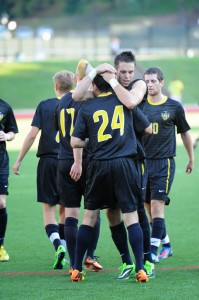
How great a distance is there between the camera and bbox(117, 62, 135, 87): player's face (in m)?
8.69

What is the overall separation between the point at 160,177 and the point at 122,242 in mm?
1541

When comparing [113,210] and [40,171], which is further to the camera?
[40,171]

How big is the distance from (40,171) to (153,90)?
5.06ft

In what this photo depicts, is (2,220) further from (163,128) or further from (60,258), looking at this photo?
(163,128)

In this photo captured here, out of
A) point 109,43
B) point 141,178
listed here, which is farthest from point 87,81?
point 109,43

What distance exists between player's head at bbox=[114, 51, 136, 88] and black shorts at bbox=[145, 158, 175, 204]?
1816mm

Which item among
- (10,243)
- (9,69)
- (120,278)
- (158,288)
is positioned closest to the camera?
(158,288)

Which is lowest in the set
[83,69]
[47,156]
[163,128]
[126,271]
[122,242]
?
[126,271]

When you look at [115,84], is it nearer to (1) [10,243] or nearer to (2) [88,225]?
(2) [88,225]

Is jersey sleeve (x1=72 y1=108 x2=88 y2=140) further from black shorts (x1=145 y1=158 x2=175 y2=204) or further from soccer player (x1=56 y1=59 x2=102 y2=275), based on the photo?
black shorts (x1=145 y1=158 x2=175 y2=204)

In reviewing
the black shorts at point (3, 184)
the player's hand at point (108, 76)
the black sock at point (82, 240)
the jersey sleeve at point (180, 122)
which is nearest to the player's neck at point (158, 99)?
the jersey sleeve at point (180, 122)

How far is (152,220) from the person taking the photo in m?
10.3

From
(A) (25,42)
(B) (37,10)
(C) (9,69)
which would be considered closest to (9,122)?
(C) (9,69)

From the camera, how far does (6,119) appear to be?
10812 millimetres
